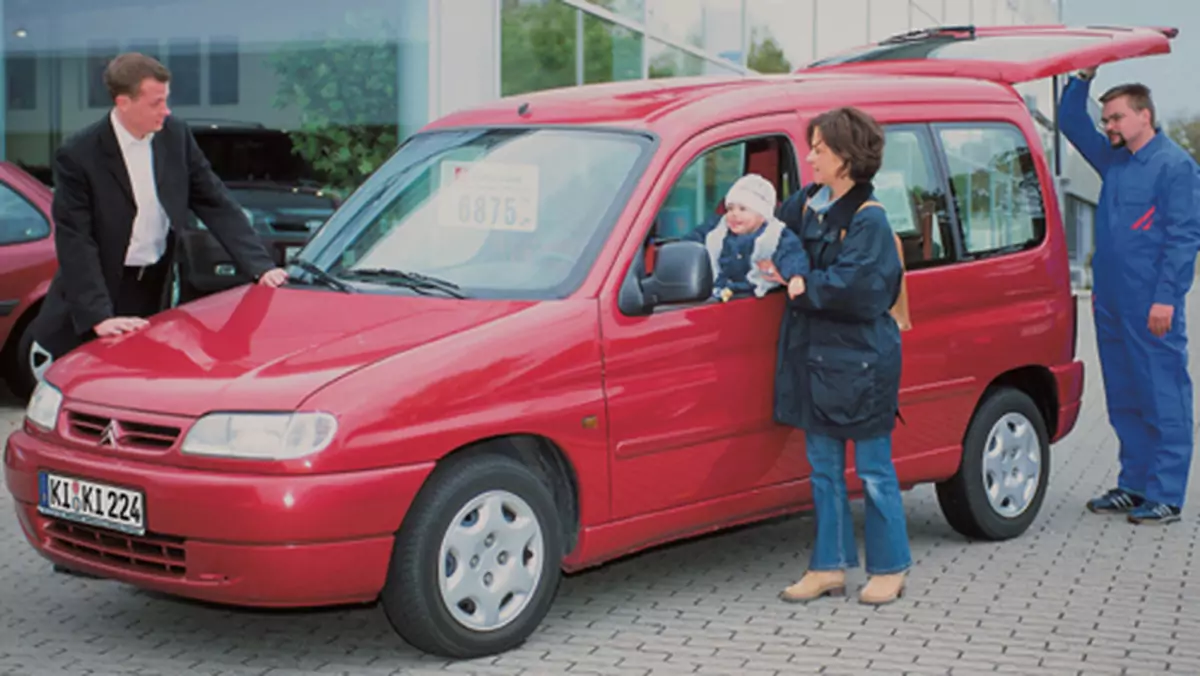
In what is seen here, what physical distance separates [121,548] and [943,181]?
3731mm

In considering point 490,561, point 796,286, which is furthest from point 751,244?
point 490,561

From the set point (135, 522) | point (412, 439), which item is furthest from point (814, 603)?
point (135, 522)

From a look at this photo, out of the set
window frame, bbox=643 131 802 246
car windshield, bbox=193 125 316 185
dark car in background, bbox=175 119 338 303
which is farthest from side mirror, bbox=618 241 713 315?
car windshield, bbox=193 125 316 185

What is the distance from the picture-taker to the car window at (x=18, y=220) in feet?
38.4

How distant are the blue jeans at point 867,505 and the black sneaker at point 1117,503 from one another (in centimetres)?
232

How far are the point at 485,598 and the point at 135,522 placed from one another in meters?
1.10

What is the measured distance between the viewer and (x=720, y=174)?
6824 millimetres

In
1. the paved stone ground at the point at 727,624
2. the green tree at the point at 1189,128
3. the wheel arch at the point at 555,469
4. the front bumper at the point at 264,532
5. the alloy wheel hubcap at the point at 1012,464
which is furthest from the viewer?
the green tree at the point at 1189,128

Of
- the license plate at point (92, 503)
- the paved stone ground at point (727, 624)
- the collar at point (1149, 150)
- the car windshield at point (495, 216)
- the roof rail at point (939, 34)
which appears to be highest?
the roof rail at point (939, 34)

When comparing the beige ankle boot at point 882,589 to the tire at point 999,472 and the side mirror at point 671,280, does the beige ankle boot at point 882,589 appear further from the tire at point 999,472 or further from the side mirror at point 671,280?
the side mirror at point 671,280

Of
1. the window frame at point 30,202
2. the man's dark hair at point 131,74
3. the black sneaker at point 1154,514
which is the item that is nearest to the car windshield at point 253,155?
the window frame at point 30,202

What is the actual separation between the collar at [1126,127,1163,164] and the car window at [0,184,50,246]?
6.90m

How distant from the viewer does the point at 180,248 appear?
711cm

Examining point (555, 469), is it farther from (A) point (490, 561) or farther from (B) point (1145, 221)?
(B) point (1145, 221)
